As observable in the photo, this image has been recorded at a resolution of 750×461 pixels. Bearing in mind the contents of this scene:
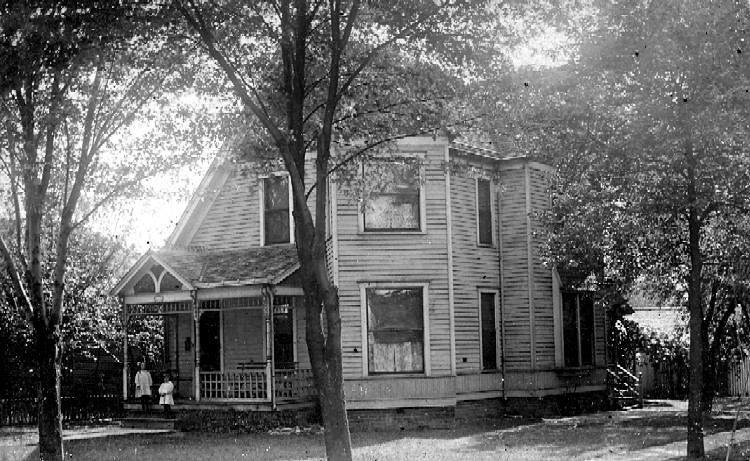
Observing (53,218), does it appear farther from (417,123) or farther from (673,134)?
(673,134)

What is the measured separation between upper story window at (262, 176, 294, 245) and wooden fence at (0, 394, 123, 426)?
Answer: 1021 cm

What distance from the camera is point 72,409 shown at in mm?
33656

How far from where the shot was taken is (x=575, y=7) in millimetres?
15867

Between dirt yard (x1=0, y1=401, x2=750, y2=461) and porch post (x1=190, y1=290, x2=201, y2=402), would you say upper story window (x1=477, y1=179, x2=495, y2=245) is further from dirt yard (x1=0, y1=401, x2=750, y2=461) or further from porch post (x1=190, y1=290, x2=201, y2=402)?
porch post (x1=190, y1=290, x2=201, y2=402)

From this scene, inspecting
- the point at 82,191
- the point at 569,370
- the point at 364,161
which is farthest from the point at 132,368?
the point at 364,161

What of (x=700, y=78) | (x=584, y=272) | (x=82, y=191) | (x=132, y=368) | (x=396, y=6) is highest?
(x=396, y=6)

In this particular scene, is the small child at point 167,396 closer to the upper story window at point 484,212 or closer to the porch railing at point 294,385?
the porch railing at point 294,385

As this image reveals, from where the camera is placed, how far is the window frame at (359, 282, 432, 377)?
86.6ft

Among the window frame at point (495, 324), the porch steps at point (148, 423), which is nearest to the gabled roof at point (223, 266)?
the porch steps at point (148, 423)

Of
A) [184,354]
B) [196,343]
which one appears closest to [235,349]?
[184,354]

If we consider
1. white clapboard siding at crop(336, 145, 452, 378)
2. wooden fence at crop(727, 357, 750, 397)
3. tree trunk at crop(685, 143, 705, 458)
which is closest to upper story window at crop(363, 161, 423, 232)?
white clapboard siding at crop(336, 145, 452, 378)

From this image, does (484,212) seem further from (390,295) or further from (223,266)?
(223,266)

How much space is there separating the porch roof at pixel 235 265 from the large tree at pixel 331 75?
27.6 ft

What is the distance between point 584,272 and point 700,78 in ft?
39.6
